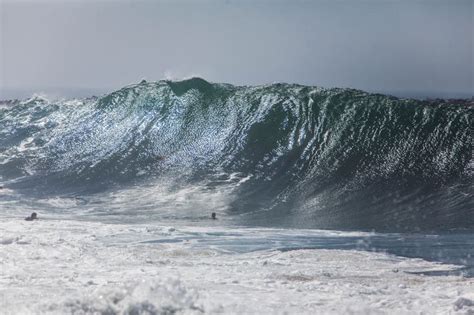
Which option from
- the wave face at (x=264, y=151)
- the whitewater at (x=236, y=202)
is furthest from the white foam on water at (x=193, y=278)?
the wave face at (x=264, y=151)

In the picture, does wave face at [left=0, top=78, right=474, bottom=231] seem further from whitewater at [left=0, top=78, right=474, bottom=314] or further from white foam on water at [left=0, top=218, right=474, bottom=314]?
white foam on water at [left=0, top=218, right=474, bottom=314]

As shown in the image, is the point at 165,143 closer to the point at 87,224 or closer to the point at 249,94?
the point at 249,94

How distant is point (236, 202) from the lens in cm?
1226

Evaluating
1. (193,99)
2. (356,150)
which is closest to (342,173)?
(356,150)

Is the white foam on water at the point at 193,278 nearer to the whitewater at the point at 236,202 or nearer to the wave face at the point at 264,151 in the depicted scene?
the whitewater at the point at 236,202

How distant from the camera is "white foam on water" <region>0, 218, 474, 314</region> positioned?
496 centimetres

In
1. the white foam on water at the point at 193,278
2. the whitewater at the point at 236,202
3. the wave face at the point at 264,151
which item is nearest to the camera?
the white foam on water at the point at 193,278

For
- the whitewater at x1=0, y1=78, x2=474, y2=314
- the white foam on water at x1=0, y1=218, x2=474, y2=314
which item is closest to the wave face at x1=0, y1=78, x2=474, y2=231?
the whitewater at x1=0, y1=78, x2=474, y2=314

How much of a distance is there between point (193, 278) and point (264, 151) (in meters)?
9.86

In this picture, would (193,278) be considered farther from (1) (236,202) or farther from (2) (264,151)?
(2) (264,151)

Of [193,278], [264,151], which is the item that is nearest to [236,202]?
[264,151]

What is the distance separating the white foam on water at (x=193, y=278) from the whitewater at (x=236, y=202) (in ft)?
0.07

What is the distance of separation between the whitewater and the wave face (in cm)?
6

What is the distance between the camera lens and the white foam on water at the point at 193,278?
4.96 meters
